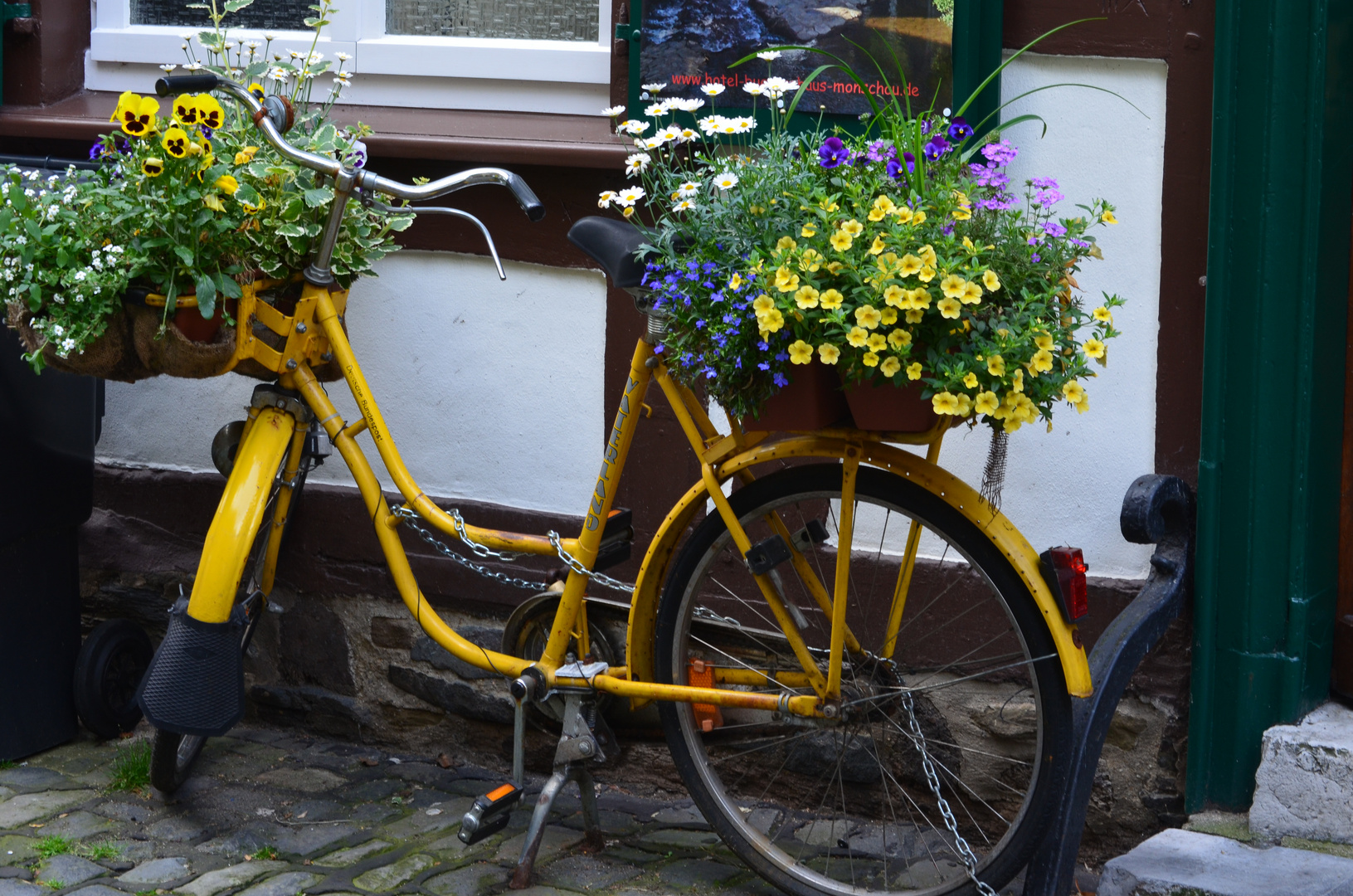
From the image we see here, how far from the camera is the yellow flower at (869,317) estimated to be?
2307mm

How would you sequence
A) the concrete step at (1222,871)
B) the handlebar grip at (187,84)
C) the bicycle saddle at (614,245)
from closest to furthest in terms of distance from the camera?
the concrete step at (1222,871) < the bicycle saddle at (614,245) < the handlebar grip at (187,84)

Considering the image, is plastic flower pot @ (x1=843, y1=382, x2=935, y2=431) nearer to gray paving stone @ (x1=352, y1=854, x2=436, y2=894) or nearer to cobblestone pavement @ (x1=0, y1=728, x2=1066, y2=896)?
cobblestone pavement @ (x1=0, y1=728, x2=1066, y2=896)

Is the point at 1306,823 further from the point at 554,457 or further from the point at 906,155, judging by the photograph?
the point at 554,457

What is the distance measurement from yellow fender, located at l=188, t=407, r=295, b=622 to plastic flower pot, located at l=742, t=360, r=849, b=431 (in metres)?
1.16

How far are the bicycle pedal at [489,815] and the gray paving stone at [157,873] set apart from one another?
0.59m

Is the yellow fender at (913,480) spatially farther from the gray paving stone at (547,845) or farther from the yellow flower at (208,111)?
the yellow flower at (208,111)

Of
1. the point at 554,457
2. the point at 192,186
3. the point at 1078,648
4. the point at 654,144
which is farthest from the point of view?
the point at 554,457

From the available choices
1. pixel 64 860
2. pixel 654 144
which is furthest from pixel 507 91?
pixel 64 860

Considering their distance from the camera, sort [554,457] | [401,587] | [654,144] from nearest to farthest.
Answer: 1. [654,144]
2. [401,587]
3. [554,457]

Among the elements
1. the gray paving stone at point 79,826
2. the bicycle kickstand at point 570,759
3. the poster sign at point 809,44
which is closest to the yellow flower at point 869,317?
the poster sign at point 809,44

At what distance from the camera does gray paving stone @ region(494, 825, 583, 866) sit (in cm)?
312

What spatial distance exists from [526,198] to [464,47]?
1.30 m

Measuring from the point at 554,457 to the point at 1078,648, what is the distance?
5.05ft

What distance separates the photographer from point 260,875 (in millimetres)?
3029
